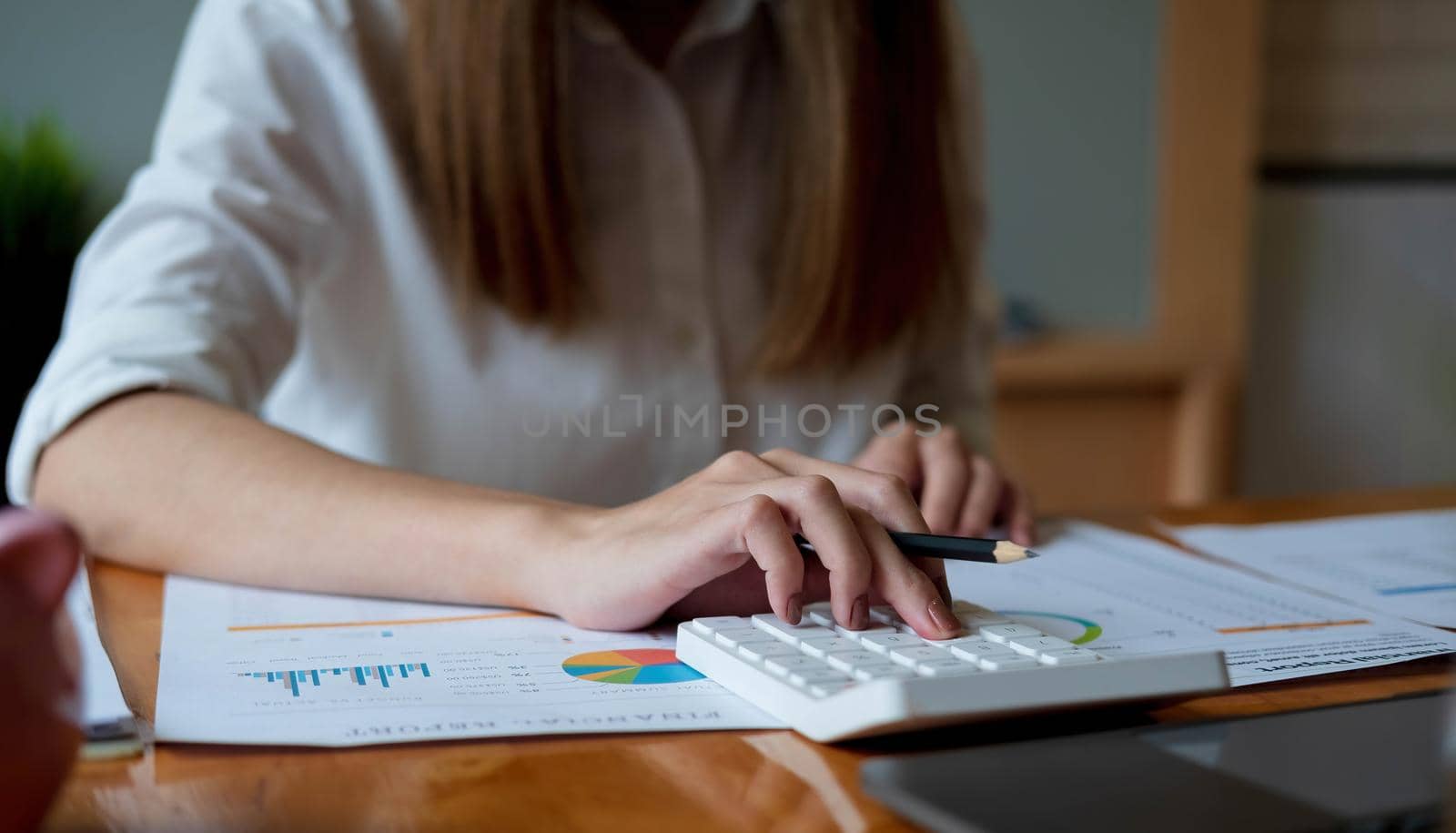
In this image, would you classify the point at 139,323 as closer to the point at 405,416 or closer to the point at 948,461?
the point at 405,416

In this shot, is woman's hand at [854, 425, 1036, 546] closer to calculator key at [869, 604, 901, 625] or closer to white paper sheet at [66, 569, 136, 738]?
calculator key at [869, 604, 901, 625]

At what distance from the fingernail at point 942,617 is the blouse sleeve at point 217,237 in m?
0.46

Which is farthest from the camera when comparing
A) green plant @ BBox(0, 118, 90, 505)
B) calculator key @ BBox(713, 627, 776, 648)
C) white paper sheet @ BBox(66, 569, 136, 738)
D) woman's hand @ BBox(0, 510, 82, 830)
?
green plant @ BBox(0, 118, 90, 505)

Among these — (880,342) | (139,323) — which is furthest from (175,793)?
(880,342)

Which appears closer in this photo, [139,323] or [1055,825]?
[1055,825]

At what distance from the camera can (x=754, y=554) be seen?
1.68ft

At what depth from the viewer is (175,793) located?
15.1 inches

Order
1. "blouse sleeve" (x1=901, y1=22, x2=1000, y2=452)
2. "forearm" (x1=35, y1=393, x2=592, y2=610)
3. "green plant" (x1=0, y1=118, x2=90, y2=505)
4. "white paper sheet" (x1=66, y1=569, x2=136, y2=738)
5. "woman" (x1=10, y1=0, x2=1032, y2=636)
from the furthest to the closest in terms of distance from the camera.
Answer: "green plant" (x1=0, y1=118, x2=90, y2=505) < "blouse sleeve" (x1=901, y1=22, x2=1000, y2=452) < "woman" (x1=10, y1=0, x2=1032, y2=636) < "forearm" (x1=35, y1=393, x2=592, y2=610) < "white paper sheet" (x1=66, y1=569, x2=136, y2=738)

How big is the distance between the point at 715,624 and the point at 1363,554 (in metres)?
0.46

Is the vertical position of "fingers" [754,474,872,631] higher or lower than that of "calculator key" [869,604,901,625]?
higher

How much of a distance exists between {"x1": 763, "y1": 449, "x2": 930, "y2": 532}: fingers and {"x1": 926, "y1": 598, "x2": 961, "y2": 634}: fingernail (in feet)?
0.16

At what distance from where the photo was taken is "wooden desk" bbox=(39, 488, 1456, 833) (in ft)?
1.21

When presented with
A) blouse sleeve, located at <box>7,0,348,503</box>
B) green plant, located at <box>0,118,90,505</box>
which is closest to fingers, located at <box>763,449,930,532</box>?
blouse sleeve, located at <box>7,0,348,503</box>

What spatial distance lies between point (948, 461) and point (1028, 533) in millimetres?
66
